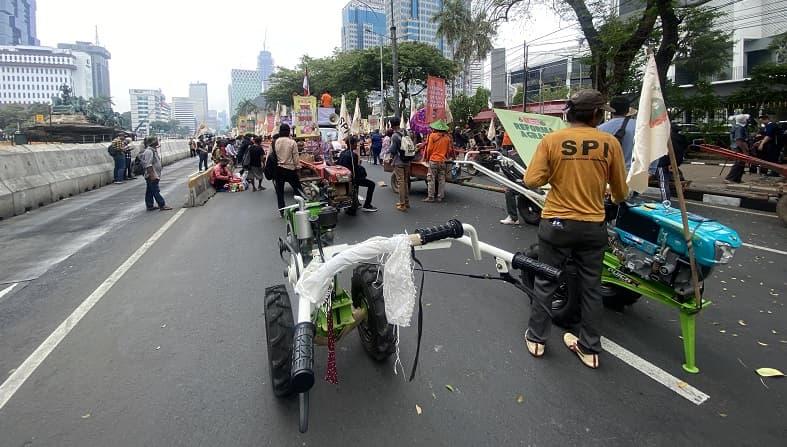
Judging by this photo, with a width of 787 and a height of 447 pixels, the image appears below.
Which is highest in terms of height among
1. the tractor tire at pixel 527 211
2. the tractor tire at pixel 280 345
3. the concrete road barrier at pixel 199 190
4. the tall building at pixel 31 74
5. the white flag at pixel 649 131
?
the tall building at pixel 31 74

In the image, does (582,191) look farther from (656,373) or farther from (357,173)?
(357,173)

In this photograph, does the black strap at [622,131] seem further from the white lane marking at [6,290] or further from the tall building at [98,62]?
the tall building at [98,62]

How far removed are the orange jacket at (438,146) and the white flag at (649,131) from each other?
720cm

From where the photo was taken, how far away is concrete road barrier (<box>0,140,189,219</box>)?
34.8 feet

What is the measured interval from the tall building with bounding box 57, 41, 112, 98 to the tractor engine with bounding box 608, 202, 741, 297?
187 metres

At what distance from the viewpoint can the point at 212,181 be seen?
47.9 feet

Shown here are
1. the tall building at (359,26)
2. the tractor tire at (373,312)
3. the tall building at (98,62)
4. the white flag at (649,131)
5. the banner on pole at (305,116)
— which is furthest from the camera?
the tall building at (98,62)

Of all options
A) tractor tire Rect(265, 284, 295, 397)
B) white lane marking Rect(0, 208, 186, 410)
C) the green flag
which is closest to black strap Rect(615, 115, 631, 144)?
the green flag

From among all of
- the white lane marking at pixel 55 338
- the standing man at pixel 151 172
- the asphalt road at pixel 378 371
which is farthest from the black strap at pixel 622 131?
the standing man at pixel 151 172

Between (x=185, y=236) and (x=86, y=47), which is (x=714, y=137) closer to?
(x=185, y=236)

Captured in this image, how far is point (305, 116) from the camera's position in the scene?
13.4 m

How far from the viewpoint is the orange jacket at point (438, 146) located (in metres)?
10.5

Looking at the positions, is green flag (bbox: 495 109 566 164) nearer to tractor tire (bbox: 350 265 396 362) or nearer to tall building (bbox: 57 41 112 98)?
tractor tire (bbox: 350 265 396 362)

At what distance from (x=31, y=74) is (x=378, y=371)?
168 meters
